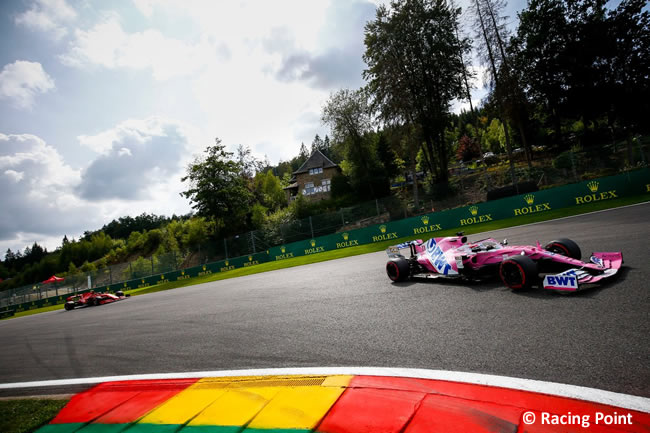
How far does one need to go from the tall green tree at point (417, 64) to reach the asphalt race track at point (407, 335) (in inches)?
920

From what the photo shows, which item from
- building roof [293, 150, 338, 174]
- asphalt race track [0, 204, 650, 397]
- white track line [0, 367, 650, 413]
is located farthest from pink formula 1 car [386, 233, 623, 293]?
building roof [293, 150, 338, 174]

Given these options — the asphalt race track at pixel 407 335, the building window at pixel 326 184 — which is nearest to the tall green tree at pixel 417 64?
the asphalt race track at pixel 407 335

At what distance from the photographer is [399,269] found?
7.45m

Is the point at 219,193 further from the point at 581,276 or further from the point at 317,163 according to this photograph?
the point at 581,276

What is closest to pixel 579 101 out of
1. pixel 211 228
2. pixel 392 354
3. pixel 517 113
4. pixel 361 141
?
pixel 517 113

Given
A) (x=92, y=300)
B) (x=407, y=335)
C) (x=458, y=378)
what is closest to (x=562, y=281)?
(x=407, y=335)

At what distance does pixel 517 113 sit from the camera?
28.2 meters

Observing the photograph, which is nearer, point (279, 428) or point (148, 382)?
point (279, 428)

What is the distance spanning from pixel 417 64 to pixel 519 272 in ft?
104

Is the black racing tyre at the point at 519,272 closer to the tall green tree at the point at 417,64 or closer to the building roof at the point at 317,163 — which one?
the tall green tree at the point at 417,64

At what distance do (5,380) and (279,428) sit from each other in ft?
20.3

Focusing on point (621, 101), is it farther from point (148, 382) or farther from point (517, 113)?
point (148, 382)

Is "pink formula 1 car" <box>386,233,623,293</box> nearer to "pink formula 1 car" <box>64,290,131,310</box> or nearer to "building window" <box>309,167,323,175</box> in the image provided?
"pink formula 1 car" <box>64,290,131,310</box>

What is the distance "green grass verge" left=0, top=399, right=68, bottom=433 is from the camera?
355cm
